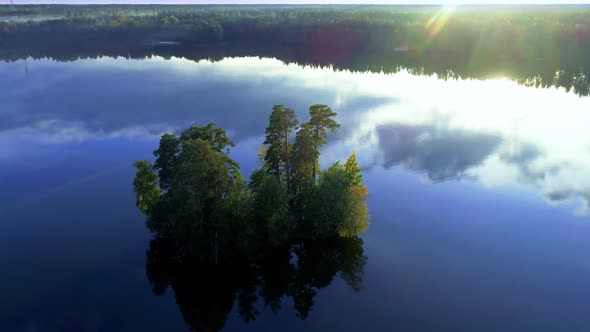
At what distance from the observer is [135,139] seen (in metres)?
74.8

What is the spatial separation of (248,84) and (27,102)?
5222 centimetres

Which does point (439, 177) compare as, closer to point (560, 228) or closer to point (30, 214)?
point (560, 228)

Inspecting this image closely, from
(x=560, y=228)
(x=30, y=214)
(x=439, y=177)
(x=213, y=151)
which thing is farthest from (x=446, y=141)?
(x=30, y=214)

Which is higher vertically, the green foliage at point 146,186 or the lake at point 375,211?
the green foliage at point 146,186

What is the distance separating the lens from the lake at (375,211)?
36.0 m

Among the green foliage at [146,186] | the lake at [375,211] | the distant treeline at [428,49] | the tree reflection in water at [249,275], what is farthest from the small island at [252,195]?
the distant treeline at [428,49]

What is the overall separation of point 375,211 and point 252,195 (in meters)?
15.7

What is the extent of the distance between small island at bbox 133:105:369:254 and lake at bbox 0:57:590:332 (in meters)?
4.26

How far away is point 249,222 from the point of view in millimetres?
40594

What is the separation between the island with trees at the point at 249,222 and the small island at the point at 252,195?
98 mm

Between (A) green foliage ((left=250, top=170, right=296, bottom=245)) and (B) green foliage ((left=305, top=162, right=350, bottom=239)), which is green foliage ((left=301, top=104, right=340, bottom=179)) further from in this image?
(A) green foliage ((left=250, top=170, right=296, bottom=245))

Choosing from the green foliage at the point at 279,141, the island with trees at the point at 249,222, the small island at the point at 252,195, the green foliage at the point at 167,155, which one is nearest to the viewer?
the island with trees at the point at 249,222

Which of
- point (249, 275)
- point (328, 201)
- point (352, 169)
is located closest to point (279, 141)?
point (328, 201)

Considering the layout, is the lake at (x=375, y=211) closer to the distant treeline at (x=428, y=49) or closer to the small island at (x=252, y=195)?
the small island at (x=252, y=195)
